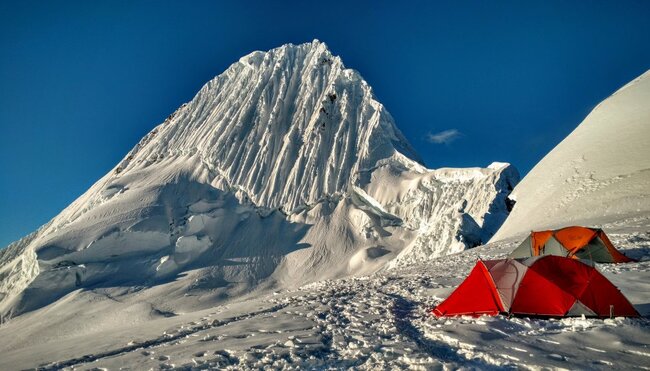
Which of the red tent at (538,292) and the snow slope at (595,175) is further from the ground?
the snow slope at (595,175)

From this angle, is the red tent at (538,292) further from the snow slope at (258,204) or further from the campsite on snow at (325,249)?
the snow slope at (258,204)

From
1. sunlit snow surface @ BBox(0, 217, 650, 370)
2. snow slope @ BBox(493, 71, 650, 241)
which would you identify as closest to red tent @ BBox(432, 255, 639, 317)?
sunlit snow surface @ BBox(0, 217, 650, 370)

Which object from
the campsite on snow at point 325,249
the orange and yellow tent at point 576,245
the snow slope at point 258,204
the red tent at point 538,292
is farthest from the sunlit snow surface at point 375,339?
the snow slope at point 258,204

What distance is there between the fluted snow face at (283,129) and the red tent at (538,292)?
171 feet

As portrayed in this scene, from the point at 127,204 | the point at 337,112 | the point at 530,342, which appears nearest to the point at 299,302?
the point at 530,342

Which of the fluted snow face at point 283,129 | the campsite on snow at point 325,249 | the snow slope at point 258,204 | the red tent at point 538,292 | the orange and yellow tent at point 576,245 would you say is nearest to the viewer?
the campsite on snow at point 325,249

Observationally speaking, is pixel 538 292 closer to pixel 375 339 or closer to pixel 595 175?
pixel 375 339

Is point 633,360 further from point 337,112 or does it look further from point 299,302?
point 337,112

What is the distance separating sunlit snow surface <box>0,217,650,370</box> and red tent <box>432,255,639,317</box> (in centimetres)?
36

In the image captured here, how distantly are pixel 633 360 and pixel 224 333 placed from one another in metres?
8.50

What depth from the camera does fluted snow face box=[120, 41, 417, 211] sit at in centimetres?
6438

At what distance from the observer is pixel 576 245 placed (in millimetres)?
14734

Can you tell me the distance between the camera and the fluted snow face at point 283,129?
64.4 meters

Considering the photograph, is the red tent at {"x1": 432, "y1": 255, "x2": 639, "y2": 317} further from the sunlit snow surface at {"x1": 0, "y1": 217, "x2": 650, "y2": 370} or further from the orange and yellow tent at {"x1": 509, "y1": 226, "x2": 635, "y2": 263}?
the orange and yellow tent at {"x1": 509, "y1": 226, "x2": 635, "y2": 263}
